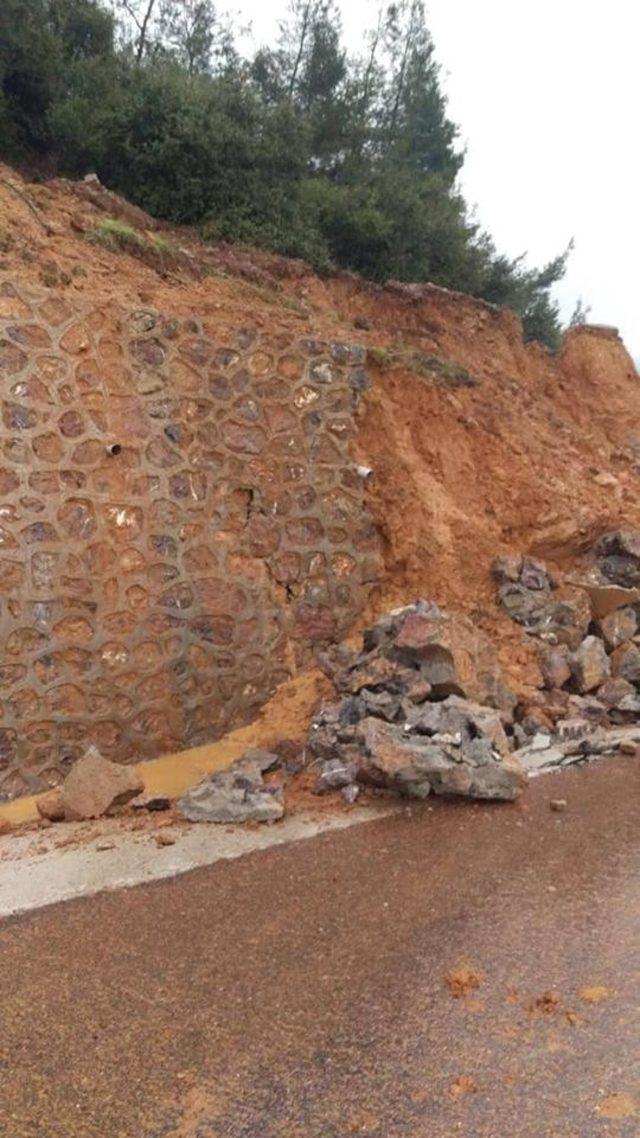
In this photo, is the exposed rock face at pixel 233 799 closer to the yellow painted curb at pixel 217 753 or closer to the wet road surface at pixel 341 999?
the yellow painted curb at pixel 217 753

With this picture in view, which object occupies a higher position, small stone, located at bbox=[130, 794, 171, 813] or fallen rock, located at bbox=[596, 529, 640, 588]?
fallen rock, located at bbox=[596, 529, 640, 588]

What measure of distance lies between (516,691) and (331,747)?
2.31 meters

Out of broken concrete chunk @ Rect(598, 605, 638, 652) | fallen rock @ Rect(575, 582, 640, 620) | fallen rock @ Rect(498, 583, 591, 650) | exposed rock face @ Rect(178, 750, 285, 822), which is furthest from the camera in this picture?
fallen rock @ Rect(575, 582, 640, 620)

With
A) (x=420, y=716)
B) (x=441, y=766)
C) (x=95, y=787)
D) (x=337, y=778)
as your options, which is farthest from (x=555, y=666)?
(x=95, y=787)

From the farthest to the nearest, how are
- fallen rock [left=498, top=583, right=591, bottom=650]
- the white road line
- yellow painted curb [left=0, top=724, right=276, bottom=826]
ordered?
1. fallen rock [left=498, top=583, right=591, bottom=650]
2. yellow painted curb [left=0, top=724, right=276, bottom=826]
3. the white road line

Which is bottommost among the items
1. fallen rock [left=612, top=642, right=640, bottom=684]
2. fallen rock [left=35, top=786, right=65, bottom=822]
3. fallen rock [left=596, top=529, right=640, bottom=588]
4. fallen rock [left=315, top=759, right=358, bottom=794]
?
→ fallen rock [left=612, top=642, right=640, bottom=684]

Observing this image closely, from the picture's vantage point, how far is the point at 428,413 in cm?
1056

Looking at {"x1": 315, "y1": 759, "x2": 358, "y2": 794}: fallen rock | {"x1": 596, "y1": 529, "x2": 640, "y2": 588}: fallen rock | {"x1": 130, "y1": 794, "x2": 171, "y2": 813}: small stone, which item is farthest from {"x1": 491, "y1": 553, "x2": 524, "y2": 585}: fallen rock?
{"x1": 130, "y1": 794, "x2": 171, "y2": 813}: small stone

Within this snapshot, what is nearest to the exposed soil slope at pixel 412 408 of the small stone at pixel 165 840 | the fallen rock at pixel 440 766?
the small stone at pixel 165 840

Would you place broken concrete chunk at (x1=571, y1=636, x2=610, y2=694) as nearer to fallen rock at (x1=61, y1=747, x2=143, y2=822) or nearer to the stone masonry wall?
the stone masonry wall

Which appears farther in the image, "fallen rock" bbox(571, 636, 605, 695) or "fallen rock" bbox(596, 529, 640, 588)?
"fallen rock" bbox(596, 529, 640, 588)

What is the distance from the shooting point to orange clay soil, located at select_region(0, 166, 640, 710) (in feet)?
29.4

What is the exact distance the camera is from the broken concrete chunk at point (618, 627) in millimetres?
9375

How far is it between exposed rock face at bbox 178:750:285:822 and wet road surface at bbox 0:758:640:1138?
60cm
